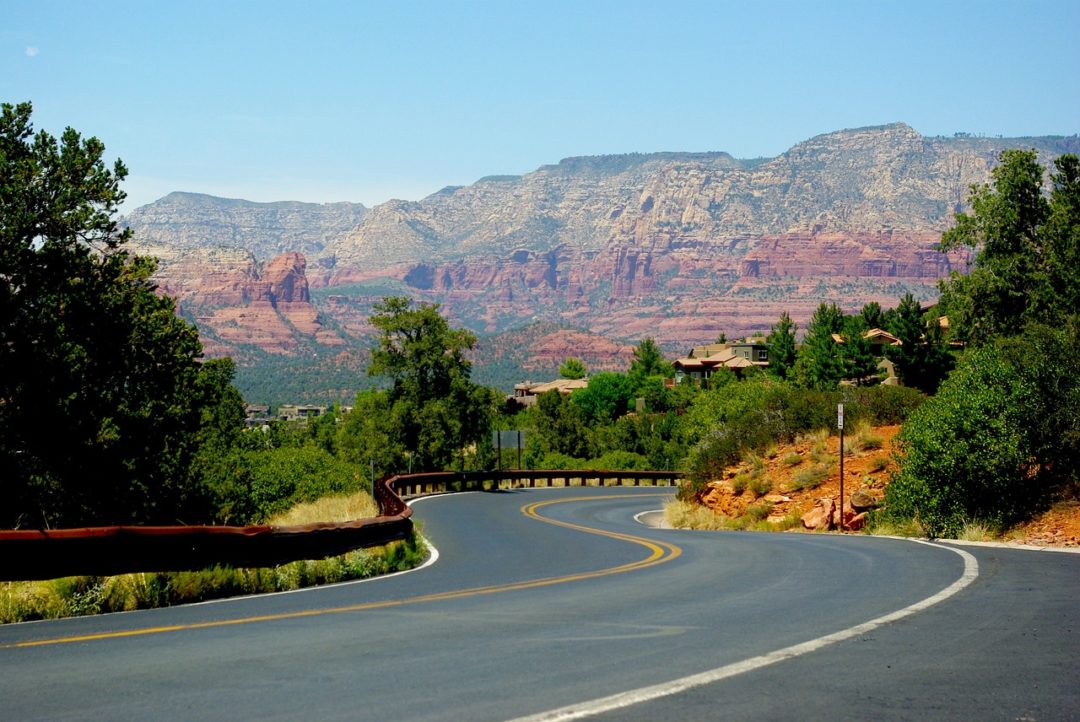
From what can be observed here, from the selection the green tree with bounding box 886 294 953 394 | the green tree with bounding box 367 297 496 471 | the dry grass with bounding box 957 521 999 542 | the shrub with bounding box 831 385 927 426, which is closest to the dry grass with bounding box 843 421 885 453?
the shrub with bounding box 831 385 927 426

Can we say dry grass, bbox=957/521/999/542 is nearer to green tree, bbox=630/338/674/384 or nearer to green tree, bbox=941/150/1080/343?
green tree, bbox=941/150/1080/343

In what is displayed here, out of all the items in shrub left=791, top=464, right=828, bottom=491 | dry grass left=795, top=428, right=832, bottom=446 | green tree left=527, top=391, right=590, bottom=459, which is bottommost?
green tree left=527, top=391, right=590, bottom=459

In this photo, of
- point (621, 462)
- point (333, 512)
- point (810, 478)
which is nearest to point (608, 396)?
point (621, 462)

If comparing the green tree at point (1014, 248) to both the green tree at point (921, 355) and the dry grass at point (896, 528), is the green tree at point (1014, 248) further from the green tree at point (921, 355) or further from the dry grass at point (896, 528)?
the dry grass at point (896, 528)

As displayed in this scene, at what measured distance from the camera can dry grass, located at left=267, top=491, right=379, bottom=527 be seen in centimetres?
3119

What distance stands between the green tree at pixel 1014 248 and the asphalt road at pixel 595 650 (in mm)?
36056

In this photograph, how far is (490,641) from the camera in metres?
8.95

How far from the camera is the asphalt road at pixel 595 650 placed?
652cm

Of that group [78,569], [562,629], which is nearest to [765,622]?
[562,629]

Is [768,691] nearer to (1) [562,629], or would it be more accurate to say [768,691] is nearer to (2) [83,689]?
(1) [562,629]

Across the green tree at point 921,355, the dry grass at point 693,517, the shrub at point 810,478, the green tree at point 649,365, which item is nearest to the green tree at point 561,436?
the green tree at point 921,355

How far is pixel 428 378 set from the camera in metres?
75.8

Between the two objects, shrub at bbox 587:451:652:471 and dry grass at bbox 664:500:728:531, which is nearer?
dry grass at bbox 664:500:728:531

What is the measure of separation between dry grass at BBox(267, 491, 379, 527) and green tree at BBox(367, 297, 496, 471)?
36451mm
